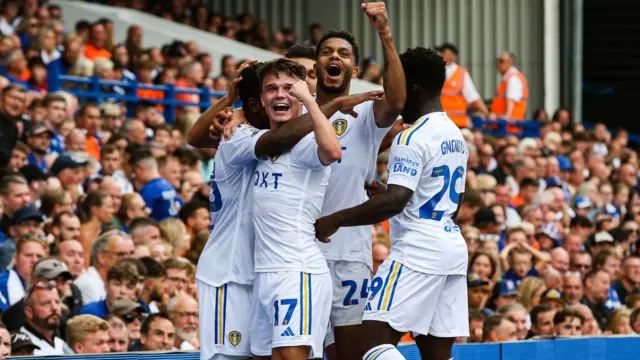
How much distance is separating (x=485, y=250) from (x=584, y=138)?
7744mm

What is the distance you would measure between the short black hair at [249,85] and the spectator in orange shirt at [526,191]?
9.16 meters

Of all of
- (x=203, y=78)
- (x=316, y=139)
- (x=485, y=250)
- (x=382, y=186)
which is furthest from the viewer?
(x=203, y=78)

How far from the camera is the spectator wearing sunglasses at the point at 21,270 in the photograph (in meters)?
8.87

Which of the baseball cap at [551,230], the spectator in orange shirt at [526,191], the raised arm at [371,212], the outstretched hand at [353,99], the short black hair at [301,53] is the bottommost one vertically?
the baseball cap at [551,230]

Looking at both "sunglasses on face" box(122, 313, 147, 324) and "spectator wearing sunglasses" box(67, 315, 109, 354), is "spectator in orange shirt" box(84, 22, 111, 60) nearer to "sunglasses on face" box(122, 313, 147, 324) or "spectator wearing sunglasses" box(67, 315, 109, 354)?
"sunglasses on face" box(122, 313, 147, 324)

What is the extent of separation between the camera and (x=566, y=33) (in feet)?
74.5

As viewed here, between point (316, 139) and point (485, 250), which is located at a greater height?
point (316, 139)

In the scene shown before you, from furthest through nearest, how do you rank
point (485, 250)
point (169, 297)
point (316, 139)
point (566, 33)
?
point (566, 33), point (485, 250), point (169, 297), point (316, 139)

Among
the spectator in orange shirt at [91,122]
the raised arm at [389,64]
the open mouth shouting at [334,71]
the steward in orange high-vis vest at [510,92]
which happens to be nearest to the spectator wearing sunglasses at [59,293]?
the open mouth shouting at [334,71]

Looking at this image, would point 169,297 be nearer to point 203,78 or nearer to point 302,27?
point 203,78

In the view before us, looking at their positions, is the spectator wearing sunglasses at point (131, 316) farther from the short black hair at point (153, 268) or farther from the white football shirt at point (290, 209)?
the white football shirt at point (290, 209)

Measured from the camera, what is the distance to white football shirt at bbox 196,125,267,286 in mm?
6348

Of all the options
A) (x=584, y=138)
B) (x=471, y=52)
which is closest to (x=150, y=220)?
(x=584, y=138)

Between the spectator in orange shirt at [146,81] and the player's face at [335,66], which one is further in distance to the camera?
the spectator in orange shirt at [146,81]
